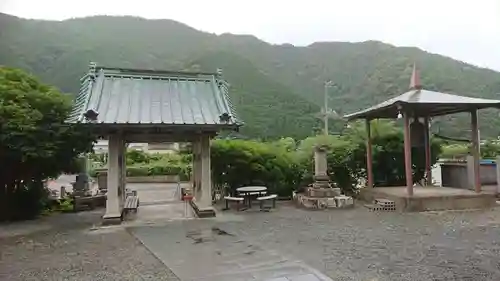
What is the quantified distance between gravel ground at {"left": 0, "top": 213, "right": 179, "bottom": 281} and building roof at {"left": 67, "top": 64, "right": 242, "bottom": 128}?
2573 millimetres

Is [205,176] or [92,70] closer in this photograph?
[205,176]

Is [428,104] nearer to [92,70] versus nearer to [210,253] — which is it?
[210,253]

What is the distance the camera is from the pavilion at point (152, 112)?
371 inches

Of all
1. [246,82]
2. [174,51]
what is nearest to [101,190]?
[246,82]

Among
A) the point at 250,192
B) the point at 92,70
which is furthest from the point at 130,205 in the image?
the point at 92,70

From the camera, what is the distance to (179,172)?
27.9 m

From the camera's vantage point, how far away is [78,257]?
6.57m

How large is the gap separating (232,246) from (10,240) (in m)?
4.80

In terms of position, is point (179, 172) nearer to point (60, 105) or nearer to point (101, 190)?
point (101, 190)

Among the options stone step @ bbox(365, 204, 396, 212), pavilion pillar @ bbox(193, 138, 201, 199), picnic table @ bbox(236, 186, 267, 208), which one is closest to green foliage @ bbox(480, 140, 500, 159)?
stone step @ bbox(365, 204, 396, 212)

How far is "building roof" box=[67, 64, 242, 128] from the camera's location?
9.48m

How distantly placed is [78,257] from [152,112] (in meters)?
4.22

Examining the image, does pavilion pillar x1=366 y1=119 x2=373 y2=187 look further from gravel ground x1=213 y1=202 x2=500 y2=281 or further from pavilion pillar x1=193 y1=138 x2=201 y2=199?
pavilion pillar x1=193 y1=138 x2=201 y2=199

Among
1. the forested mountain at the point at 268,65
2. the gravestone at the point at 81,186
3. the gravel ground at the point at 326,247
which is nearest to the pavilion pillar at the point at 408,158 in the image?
the gravel ground at the point at 326,247
